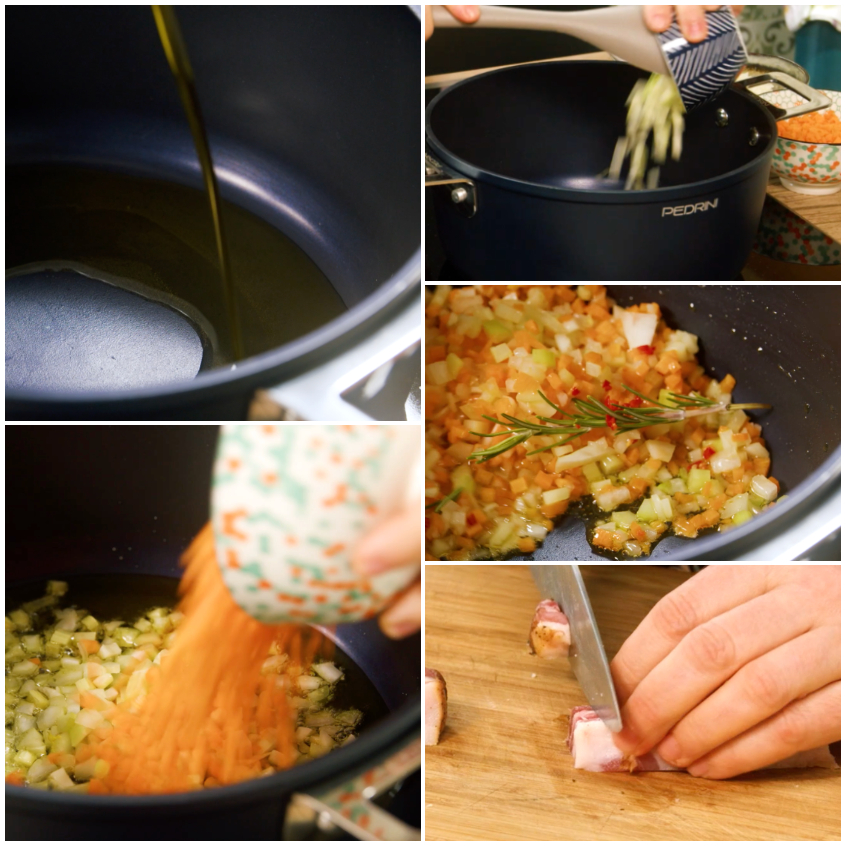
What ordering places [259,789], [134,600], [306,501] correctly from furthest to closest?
[134,600] < [306,501] < [259,789]

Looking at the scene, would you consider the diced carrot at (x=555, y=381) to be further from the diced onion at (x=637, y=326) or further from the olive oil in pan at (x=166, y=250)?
the olive oil in pan at (x=166, y=250)

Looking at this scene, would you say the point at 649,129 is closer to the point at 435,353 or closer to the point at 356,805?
the point at 435,353

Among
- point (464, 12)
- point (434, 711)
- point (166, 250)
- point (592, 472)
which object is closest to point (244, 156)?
point (166, 250)

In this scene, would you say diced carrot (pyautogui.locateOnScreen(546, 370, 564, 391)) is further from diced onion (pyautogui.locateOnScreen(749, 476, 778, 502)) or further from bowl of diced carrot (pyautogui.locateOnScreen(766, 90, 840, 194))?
bowl of diced carrot (pyautogui.locateOnScreen(766, 90, 840, 194))

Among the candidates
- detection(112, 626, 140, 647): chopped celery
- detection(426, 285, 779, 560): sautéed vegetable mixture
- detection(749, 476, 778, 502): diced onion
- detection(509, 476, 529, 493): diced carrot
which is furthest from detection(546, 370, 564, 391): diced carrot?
detection(112, 626, 140, 647): chopped celery

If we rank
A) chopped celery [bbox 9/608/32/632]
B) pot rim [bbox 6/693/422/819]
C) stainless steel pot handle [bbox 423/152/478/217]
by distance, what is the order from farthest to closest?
1. chopped celery [bbox 9/608/32/632]
2. stainless steel pot handle [bbox 423/152/478/217]
3. pot rim [bbox 6/693/422/819]

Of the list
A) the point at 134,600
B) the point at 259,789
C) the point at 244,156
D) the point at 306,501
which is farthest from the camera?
the point at 244,156

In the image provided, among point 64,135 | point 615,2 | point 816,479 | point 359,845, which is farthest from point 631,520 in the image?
point 64,135
